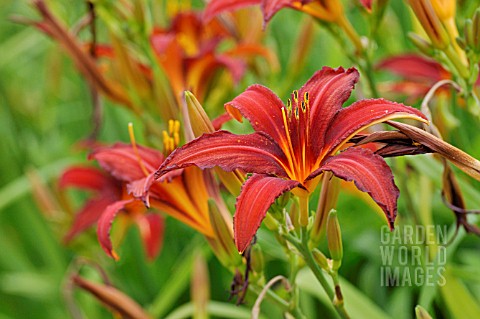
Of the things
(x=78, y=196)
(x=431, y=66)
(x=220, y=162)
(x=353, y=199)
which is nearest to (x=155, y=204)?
(x=220, y=162)

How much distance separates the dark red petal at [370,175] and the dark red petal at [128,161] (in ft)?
0.90

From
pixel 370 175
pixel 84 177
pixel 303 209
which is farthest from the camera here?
pixel 84 177

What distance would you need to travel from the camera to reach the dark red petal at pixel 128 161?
2.72 feet

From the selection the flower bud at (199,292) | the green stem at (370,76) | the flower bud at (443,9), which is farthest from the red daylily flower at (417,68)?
the flower bud at (199,292)

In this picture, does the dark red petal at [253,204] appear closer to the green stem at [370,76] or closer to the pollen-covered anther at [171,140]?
the pollen-covered anther at [171,140]

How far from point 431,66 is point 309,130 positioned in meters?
0.53

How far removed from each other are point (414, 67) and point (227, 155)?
59 cm

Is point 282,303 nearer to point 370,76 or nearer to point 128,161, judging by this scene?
point 128,161

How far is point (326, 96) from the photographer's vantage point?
2.24 ft

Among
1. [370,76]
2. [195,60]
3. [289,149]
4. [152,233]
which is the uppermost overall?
[195,60]

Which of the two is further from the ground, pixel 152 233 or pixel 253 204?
pixel 152 233

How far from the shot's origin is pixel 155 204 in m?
0.82

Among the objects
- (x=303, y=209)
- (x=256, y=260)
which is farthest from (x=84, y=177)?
(x=303, y=209)

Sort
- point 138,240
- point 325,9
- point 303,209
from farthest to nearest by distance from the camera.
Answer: point 138,240, point 325,9, point 303,209
